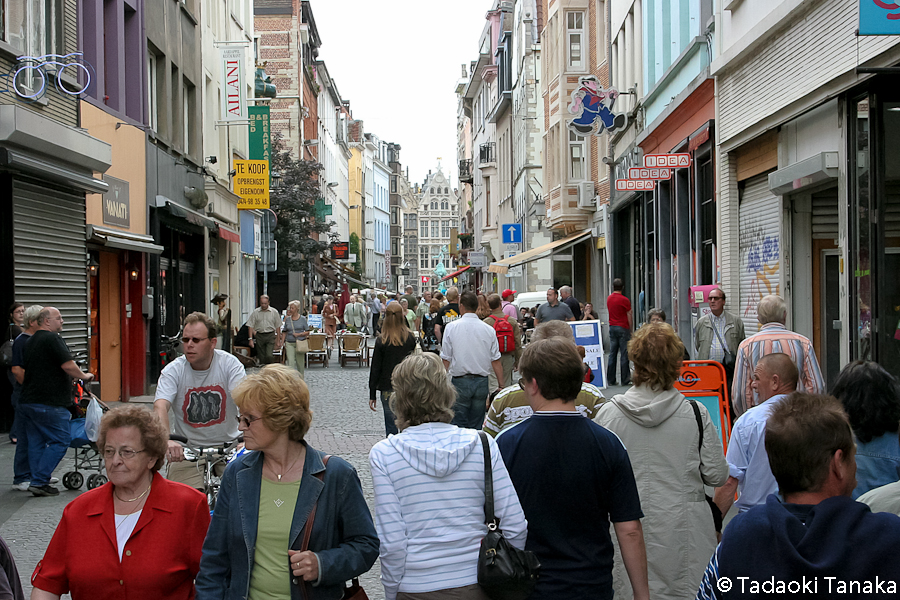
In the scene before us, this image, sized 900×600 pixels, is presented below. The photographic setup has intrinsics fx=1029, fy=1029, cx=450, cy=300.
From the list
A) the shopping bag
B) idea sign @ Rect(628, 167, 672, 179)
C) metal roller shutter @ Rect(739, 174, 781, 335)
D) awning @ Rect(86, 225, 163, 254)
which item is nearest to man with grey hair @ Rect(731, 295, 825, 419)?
the shopping bag

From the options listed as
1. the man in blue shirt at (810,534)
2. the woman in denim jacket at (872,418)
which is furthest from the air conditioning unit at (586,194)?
the man in blue shirt at (810,534)

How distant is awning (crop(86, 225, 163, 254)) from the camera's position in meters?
15.9

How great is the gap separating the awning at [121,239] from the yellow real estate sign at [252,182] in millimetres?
10203

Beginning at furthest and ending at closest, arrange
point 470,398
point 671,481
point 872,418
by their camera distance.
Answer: point 470,398, point 671,481, point 872,418

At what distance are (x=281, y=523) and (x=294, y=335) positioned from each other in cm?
1618

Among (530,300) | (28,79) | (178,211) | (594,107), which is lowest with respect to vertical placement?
(530,300)

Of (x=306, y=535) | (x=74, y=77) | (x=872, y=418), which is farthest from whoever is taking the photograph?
(x=74, y=77)

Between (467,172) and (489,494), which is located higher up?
(467,172)

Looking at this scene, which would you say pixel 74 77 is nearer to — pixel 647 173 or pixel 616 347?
pixel 647 173

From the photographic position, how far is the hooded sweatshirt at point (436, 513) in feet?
11.8

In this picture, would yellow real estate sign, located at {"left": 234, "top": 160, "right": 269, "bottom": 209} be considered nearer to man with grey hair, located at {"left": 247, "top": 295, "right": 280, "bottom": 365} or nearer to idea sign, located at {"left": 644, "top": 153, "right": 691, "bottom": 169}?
man with grey hair, located at {"left": 247, "top": 295, "right": 280, "bottom": 365}

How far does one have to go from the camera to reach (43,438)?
9.40 m

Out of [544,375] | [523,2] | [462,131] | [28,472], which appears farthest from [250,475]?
[462,131]

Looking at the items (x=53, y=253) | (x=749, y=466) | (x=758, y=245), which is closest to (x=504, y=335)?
(x=758, y=245)
